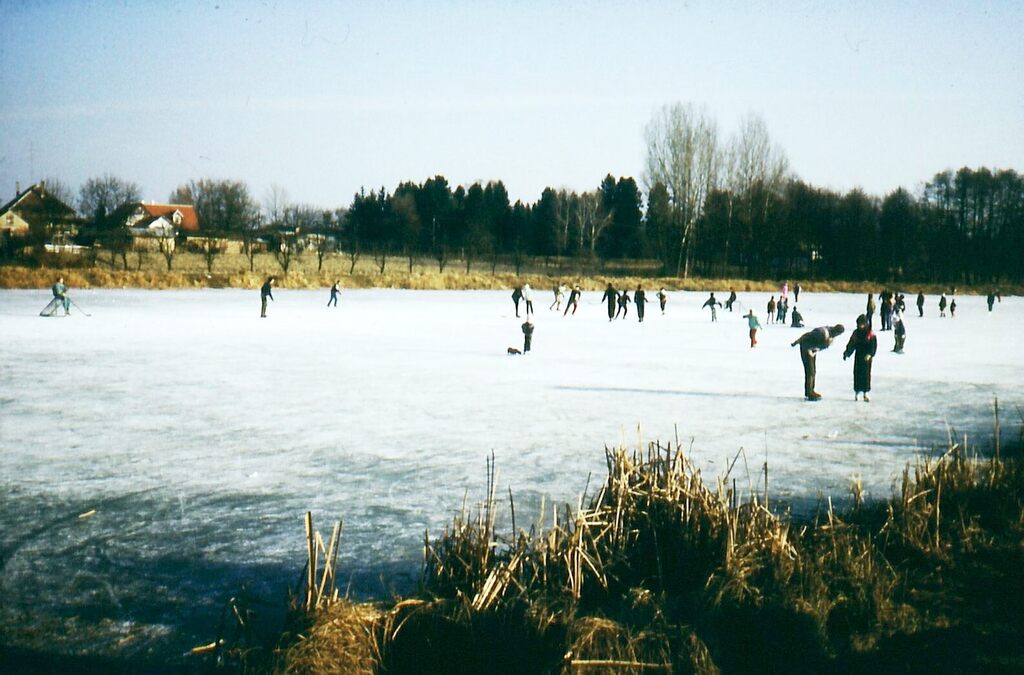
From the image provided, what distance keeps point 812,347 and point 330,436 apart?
626 cm

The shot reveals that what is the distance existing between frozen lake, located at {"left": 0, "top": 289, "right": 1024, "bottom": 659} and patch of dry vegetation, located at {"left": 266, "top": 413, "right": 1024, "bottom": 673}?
62 cm

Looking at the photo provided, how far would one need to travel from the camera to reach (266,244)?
52406 millimetres

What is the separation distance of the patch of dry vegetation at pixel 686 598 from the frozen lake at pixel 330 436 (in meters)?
0.62

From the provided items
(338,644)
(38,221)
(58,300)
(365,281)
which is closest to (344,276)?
(365,281)

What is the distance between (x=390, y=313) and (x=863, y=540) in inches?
864

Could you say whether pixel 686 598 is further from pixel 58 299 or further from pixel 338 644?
pixel 58 299

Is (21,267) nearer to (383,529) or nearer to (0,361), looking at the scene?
(0,361)

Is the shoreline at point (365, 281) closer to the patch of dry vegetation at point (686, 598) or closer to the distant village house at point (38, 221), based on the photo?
the distant village house at point (38, 221)

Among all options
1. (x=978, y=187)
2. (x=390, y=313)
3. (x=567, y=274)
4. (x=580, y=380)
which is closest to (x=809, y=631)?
(x=580, y=380)

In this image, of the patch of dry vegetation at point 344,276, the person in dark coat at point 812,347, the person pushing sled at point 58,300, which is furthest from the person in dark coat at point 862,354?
the patch of dry vegetation at point 344,276

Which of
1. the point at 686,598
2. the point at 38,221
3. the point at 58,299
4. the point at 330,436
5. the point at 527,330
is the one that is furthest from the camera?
the point at 38,221

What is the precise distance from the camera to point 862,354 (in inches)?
410

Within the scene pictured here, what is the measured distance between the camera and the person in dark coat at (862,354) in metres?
10.3

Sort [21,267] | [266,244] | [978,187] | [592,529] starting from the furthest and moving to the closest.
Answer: [978,187], [266,244], [21,267], [592,529]
